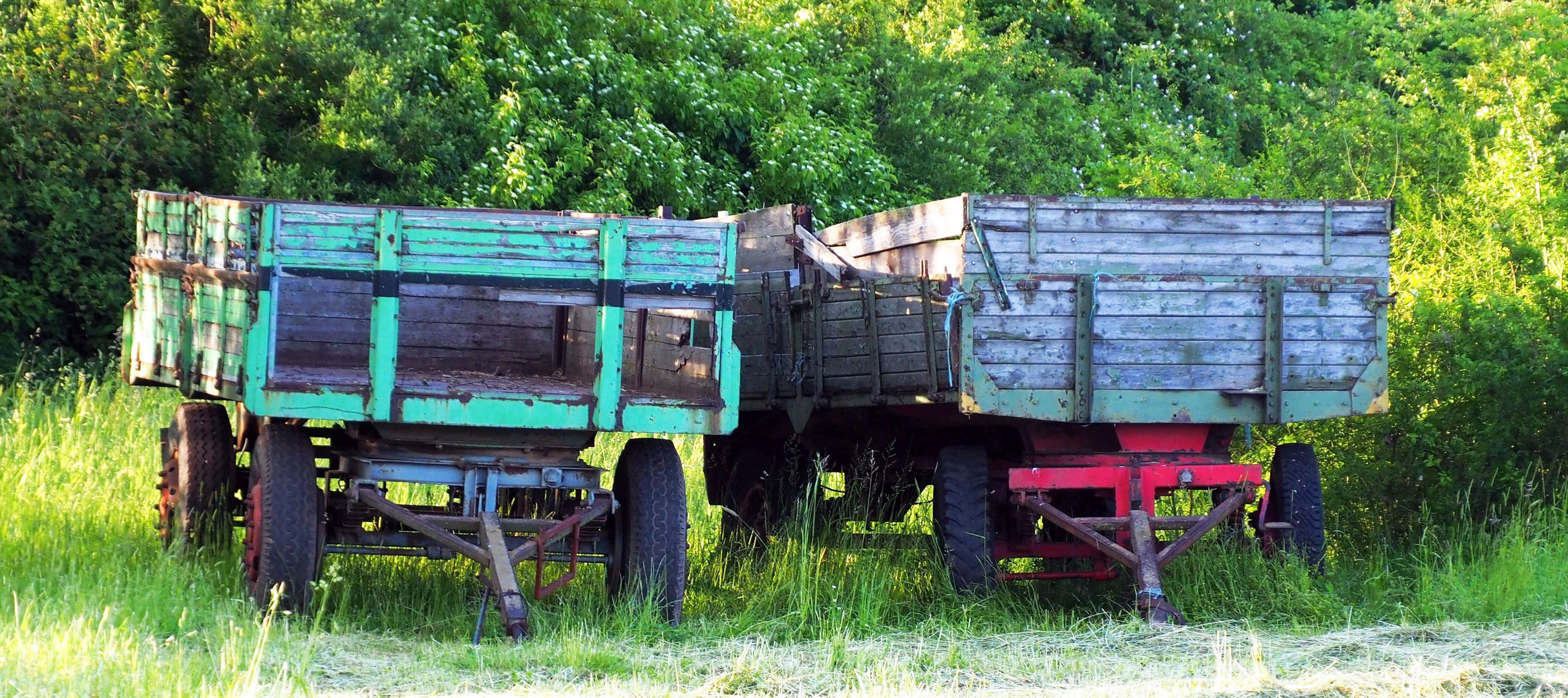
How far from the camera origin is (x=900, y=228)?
9422 millimetres

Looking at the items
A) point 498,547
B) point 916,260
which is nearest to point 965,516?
point 916,260

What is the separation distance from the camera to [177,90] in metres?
15.3

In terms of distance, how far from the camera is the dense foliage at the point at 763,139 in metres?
10.5

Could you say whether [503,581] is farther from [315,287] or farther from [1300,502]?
[1300,502]

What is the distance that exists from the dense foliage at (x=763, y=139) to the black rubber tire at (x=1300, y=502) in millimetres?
1421

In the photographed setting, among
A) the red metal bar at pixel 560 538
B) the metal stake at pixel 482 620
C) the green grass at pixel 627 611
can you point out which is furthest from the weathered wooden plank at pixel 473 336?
the metal stake at pixel 482 620

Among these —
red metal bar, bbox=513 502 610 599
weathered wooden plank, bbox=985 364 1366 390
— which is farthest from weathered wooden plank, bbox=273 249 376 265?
weathered wooden plank, bbox=985 364 1366 390

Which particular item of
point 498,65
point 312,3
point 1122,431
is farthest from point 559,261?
point 498,65

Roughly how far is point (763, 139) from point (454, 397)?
1198 cm

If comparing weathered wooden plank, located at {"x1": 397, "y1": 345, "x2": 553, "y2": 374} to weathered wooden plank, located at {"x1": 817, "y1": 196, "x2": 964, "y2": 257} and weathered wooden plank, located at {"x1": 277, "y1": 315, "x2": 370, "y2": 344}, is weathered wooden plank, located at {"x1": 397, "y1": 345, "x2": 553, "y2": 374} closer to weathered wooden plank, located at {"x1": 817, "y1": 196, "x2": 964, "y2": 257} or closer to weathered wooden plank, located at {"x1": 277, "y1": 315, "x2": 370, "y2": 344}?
weathered wooden plank, located at {"x1": 277, "y1": 315, "x2": 370, "y2": 344}

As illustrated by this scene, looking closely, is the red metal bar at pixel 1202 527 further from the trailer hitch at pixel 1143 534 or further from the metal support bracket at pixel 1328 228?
the metal support bracket at pixel 1328 228

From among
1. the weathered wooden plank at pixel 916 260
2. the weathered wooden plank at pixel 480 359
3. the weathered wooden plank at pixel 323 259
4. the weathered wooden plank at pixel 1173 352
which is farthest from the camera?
the weathered wooden plank at pixel 480 359

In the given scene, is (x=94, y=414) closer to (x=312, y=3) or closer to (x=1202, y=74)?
(x=312, y=3)

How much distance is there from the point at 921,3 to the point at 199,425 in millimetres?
16786
